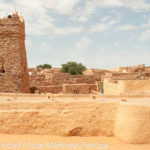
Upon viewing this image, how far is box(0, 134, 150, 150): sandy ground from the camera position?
16.1ft

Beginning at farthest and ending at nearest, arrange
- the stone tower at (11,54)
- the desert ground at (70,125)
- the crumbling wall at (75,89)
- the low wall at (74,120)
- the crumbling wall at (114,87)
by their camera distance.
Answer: the crumbling wall at (75,89), the stone tower at (11,54), the crumbling wall at (114,87), the low wall at (74,120), the desert ground at (70,125)

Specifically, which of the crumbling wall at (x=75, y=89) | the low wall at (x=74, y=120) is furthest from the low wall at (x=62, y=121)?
the crumbling wall at (x=75, y=89)

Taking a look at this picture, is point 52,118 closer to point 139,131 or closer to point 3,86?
point 139,131

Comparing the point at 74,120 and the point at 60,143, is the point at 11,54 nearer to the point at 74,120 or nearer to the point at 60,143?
the point at 74,120

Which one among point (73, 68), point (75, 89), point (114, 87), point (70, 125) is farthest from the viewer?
point (73, 68)

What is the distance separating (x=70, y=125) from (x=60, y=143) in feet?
2.02

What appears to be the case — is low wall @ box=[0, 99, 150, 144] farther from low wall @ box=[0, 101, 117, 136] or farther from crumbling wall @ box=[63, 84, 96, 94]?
crumbling wall @ box=[63, 84, 96, 94]

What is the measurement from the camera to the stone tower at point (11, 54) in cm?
1229

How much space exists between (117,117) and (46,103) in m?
2.13

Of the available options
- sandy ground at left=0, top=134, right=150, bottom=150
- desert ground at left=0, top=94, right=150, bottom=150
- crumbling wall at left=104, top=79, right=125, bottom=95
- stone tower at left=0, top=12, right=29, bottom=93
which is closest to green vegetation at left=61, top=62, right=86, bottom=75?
crumbling wall at left=104, top=79, right=125, bottom=95

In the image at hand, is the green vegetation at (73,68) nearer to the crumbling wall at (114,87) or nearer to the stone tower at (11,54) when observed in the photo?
the crumbling wall at (114,87)

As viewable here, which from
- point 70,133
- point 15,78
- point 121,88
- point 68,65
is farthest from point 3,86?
point 68,65

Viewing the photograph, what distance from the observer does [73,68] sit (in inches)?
1487

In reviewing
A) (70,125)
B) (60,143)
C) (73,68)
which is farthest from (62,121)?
(73,68)
